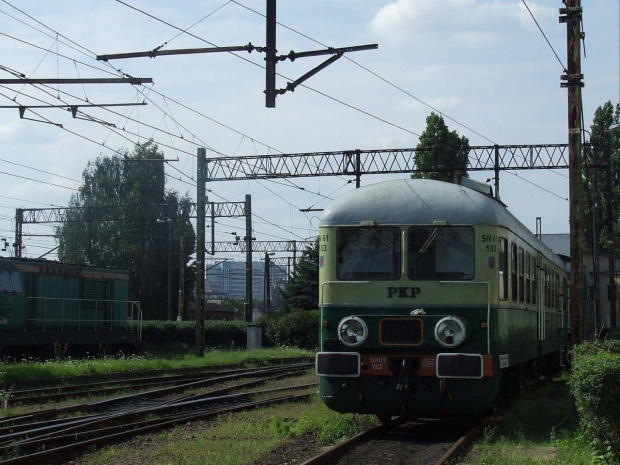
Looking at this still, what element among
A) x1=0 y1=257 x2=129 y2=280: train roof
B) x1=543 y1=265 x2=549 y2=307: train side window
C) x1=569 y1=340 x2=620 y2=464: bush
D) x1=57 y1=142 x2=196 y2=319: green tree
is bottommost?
x1=569 y1=340 x2=620 y2=464: bush

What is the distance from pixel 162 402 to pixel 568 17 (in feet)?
34.1

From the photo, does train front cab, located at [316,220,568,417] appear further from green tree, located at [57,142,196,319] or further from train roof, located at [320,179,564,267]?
green tree, located at [57,142,196,319]

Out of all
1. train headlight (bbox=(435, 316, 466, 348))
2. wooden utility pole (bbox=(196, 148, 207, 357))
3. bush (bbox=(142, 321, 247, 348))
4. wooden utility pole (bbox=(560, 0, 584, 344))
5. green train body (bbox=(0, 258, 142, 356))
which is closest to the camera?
train headlight (bbox=(435, 316, 466, 348))

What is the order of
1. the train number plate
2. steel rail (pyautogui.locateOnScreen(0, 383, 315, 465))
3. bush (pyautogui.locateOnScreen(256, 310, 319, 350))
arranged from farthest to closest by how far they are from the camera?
bush (pyautogui.locateOnScreen(256, 310, 319, 350)), the train number plate, steel rail (pyautogui.locateOnScreen(0, 383, 315, 465))

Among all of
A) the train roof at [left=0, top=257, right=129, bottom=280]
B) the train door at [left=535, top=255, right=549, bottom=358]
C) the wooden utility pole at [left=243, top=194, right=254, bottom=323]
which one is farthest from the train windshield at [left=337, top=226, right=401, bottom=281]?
the wooden utility pole at [left=243, top=194, right=254, bottom=323]

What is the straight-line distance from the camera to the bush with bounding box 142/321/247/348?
45.3m

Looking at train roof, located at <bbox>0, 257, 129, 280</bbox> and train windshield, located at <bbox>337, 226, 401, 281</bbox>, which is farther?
train roof, located at <bbox>0, 257, 129, 280</bbox>

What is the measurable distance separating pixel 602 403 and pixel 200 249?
2291cm

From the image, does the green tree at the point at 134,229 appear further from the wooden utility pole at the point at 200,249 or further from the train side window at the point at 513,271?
the train side window at the point at 513,271

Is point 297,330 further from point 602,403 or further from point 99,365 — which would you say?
point 602,403

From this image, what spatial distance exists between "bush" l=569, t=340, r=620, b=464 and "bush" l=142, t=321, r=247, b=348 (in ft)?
113

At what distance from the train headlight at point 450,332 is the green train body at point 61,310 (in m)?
19.5

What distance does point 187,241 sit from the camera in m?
68.3

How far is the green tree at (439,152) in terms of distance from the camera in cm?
3238
